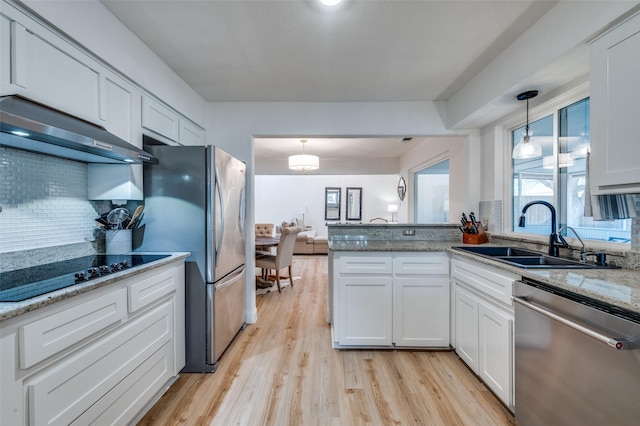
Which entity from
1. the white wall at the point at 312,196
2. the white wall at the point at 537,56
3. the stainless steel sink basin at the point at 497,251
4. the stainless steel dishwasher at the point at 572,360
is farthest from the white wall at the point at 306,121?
the white wall at the point at 312,196

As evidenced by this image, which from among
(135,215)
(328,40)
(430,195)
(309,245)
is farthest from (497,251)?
(309,245)

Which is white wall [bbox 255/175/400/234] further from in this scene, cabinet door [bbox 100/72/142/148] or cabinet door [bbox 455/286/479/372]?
cabinet door [bbox 100/72/142/148]

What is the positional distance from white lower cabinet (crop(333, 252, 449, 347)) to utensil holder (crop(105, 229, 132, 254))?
1533mm

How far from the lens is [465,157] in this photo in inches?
118

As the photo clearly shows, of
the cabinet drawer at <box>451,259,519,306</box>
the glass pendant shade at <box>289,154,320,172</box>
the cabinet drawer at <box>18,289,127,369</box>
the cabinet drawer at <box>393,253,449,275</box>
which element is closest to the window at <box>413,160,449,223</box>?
the glass pendant shade at <box>289,154,320,172</box>

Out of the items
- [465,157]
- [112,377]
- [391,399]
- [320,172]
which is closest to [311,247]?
[320,172]

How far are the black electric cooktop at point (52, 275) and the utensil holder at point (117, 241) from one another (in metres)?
0.13

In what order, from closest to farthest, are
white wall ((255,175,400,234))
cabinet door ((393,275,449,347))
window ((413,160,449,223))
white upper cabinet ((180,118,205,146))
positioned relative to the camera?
1. cabinet door ((393,275,449,347))
2. white upper cabinet ((180,118,205,146))
3. window ((413,160,449,223))
4. white wall ((255,175,400,234))

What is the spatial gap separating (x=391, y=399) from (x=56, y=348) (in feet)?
5.78

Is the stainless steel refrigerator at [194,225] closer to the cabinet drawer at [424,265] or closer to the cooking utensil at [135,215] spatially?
the cooking utensil at [135,215]

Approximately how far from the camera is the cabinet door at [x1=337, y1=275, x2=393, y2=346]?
232 cm

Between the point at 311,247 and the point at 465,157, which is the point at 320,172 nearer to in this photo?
the point at 311,247

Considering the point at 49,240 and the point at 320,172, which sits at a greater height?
the point at 320,172

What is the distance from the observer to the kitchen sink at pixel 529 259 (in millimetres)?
1535
